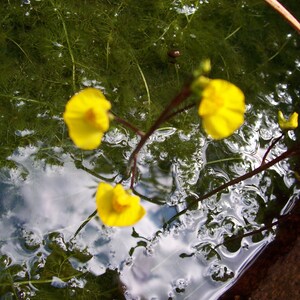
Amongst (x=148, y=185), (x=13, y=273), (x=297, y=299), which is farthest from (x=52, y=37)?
(x=297, y=299)

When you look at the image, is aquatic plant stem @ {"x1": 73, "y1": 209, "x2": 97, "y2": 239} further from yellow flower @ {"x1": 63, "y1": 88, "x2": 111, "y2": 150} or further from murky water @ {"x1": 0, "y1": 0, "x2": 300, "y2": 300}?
yellow flower @ {"x1": 63, "y1": 88, "x2": 111, "y2": 150}

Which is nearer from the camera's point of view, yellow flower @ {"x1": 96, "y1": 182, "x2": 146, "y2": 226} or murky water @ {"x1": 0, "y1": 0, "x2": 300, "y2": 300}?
yellow flower @ {"x1": 96, "y1": 182, "x2": 146, "y2": 226}

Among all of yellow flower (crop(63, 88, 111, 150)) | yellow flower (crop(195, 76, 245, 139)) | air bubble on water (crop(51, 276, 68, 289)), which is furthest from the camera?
air bubble on water (crop(51, 276, 68, 289))

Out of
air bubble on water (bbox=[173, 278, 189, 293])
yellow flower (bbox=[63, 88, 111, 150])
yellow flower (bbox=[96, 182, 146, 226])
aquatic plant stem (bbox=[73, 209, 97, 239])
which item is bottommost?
air bubble on water (bbox=[173, 278, 189, 293])

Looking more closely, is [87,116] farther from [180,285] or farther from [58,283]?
[180,285]

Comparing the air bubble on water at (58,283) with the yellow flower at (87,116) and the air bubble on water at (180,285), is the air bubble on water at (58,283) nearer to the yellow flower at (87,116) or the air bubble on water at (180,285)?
the air bubble on water at (180,285)

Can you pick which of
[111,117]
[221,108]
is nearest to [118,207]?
[111,117]

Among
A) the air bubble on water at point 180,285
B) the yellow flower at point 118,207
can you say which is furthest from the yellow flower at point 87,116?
the air bubble on water at point 180,285

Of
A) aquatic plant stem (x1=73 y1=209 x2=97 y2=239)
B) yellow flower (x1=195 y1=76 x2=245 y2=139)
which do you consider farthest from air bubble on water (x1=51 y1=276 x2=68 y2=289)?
yellow flower (x1=195 y1=76 x2=245 y2=139)
